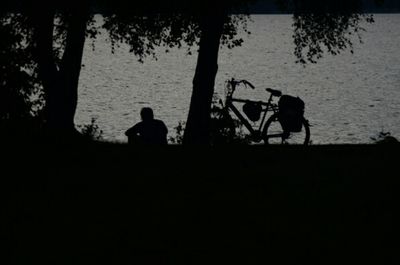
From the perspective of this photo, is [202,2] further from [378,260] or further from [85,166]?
[378,260]

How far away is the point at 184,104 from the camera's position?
48.9 m

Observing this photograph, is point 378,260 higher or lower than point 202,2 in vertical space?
lower

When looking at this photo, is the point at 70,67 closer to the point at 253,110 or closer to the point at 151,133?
the point at 151,133

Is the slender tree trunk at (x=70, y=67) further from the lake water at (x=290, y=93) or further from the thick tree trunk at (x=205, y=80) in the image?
the lake water at (x=290, y=93)

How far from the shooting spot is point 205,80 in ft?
53.5

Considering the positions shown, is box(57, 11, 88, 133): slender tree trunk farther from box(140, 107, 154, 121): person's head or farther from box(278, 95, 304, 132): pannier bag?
box(278, 95, 304, 132): pannier bag

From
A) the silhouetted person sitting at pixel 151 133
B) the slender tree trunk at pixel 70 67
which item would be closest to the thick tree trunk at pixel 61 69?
the slender tree trunk at pixel 70 67

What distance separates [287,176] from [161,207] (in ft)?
8.69

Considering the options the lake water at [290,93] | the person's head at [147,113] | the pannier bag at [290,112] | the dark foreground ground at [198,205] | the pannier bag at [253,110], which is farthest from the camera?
the lake water at [290,93]

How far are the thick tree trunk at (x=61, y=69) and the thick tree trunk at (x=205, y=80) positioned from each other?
2686mm

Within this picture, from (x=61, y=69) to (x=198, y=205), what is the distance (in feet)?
24.6

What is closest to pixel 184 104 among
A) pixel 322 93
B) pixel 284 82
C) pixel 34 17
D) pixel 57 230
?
pixel 322 93

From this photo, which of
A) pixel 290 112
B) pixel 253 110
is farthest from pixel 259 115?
pixel 290 112

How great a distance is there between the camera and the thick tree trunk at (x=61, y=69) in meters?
15.5
